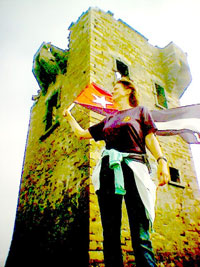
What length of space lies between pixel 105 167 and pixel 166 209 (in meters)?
3.65

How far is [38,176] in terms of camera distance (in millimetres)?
6656

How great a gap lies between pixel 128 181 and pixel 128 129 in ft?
1.74

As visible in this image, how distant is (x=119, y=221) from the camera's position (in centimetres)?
196

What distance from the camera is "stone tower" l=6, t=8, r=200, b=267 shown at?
4152 mm

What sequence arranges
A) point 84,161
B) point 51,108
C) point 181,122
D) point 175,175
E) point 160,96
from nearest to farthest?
point 181,122
point 84,161
point 175,175
point 51,108
point 160,96

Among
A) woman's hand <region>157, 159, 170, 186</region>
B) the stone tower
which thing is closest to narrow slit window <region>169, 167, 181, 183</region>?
the stone tower

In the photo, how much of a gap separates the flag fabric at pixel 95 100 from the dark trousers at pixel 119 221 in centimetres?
205

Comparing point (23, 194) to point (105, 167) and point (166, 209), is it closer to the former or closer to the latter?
point (166, 209)

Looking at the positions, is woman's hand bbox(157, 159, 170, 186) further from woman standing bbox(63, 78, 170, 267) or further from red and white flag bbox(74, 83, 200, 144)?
red and white flag bbox(74, 83, 200, 144)

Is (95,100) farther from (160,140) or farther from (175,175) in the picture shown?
(175,175)

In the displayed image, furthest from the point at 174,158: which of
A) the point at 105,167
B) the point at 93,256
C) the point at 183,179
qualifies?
the point at 105,167

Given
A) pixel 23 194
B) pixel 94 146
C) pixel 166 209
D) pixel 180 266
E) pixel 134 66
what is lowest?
pixel 180 266

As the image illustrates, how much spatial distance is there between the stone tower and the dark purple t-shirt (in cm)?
194

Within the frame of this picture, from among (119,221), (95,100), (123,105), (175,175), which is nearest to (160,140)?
(175,175)
